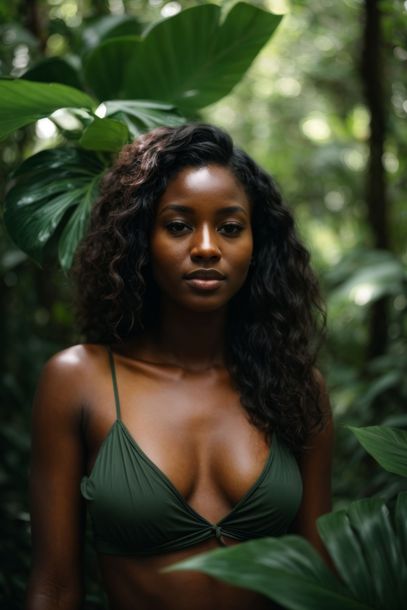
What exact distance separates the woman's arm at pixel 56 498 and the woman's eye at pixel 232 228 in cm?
51

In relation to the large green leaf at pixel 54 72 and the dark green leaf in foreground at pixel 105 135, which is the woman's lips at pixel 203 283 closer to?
the dark green leaf in foreground at pixel 105 135

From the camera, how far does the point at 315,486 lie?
199cm

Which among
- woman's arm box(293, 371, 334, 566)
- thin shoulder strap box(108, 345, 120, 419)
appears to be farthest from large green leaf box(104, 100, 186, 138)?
woman's arm box(293, 371, 334, 566)

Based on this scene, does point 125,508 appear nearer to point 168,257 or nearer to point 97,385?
point 97,385

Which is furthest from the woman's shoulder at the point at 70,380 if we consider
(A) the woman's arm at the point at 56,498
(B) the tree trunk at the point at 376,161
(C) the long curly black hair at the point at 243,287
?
(B) the tree trunk at the point at 376,161

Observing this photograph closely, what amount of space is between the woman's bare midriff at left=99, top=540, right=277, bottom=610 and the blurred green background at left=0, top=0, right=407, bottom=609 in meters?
0.67

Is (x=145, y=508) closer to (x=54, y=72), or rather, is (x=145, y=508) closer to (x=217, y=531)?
(x=217, y=531)

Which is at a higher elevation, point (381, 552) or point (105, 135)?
point (105, 135)

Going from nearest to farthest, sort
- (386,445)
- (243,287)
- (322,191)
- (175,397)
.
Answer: (386,445) < (175,397) < (243,287) < (322,191)

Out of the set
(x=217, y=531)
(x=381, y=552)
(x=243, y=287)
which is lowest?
(x=217, y=531)

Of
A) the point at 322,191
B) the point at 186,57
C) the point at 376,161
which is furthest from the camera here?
the point at 322,191

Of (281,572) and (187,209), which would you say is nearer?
(281,572)

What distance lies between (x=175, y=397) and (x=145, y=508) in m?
0.31

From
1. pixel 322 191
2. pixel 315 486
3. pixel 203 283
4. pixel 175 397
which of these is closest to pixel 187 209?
pixel 203 283
